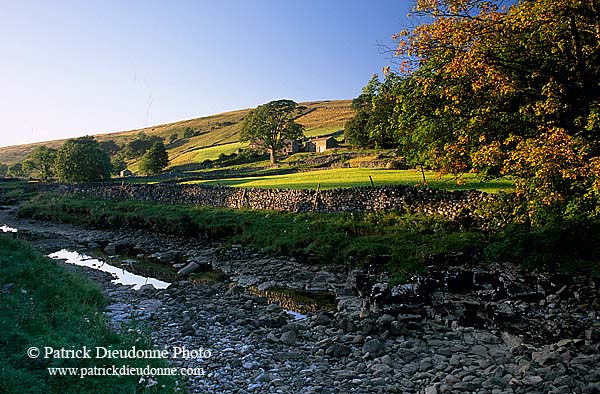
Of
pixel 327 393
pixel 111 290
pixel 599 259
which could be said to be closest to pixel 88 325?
pixel 327 393

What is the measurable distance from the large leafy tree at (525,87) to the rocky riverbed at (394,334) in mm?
3228

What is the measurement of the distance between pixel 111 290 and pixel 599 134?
17.0 meters

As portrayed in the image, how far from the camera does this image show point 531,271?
50.1 feet

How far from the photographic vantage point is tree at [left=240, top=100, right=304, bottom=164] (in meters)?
71.0

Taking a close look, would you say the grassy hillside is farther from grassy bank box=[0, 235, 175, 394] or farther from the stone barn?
grassy bank box=[0, 235, 175, 394]

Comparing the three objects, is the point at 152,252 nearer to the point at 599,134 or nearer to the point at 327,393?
the point at 327,393

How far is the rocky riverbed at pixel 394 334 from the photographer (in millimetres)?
8641

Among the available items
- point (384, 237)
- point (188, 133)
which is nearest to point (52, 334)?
point (384, 237)

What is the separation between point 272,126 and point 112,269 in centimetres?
5229

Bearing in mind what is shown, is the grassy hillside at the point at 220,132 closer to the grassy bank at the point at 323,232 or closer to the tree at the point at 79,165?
the tree at the point at 79,165

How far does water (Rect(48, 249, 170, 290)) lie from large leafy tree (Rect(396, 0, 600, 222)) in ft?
42.4

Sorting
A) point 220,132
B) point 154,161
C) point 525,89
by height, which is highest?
point 220,132

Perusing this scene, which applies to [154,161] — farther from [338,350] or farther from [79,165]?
[338,350]

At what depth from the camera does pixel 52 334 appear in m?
8.62
